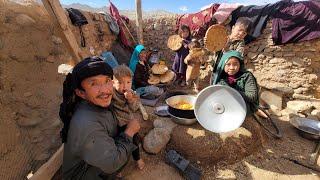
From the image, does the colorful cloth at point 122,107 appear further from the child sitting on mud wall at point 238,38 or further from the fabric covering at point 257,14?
the fabric covering at point 257,14

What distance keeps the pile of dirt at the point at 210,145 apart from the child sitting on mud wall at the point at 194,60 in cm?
242

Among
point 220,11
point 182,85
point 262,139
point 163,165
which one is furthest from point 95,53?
point 262,139

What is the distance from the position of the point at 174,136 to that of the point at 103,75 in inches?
75.3

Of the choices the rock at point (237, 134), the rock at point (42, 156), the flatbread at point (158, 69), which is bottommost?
the rock at point (237, 134)

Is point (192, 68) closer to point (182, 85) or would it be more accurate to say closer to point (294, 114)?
point (182, 85)

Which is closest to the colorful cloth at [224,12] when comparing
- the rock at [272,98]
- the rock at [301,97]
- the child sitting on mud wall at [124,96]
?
the rock at [272,98]

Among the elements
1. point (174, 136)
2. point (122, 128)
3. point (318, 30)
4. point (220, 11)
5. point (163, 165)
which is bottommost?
point (163, 165)

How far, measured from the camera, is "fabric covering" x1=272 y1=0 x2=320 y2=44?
17.2 feet

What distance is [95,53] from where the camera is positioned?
6586mm

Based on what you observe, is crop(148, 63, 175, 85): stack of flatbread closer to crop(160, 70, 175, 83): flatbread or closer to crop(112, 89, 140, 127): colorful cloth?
crop(160, 70, 175, 83): flatbread

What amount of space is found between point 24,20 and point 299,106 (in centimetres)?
618

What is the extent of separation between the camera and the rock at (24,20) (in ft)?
14.3

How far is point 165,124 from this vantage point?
139 inches

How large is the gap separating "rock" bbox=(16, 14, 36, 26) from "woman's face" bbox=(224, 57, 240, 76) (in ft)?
12.9
